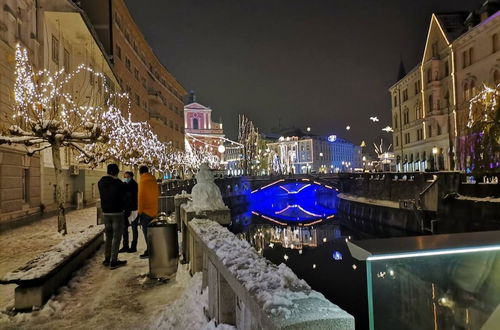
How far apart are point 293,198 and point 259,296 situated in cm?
7474

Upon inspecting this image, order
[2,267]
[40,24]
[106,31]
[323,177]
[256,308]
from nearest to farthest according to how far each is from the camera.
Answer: [256,308], [2,267], [40,24], [106,31], [323,177]

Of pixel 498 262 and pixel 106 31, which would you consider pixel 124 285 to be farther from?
pixel 106 31

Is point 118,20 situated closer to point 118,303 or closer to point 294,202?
point 118,303

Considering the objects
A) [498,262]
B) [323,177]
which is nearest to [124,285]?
[498,262]

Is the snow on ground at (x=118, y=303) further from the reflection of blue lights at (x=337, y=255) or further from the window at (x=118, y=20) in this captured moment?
the window at (x=118, y=20)

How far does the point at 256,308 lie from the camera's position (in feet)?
9.27

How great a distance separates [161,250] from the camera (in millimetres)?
7672

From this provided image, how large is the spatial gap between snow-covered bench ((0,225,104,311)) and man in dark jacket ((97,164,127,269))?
2.28ft

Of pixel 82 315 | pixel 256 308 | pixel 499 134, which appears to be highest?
pixel 499 134

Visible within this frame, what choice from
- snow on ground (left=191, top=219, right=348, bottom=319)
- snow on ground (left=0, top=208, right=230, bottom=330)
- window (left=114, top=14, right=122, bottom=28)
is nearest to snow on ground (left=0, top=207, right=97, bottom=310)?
snow on ground (left=0, top=208, right=230, bottom=330)

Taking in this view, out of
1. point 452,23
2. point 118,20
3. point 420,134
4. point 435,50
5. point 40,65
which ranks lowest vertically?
point 420,134

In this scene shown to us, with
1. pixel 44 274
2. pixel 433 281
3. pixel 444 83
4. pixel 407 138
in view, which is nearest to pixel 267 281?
pixel 433 281

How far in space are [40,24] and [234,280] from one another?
22544mm

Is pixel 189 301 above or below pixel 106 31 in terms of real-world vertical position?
below
